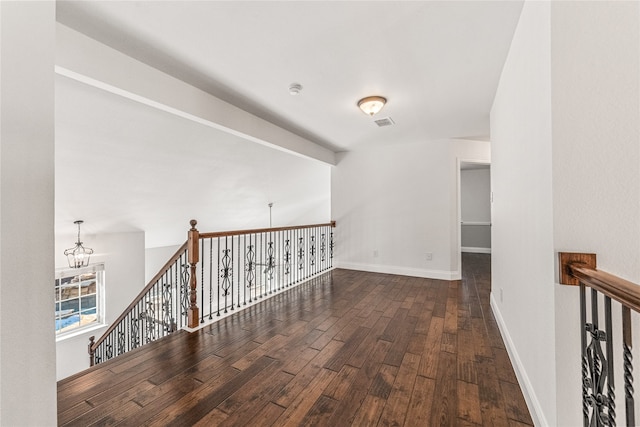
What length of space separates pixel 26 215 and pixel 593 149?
2.12m

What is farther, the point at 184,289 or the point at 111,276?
the point at 111,276

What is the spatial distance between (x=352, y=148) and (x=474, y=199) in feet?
14.3

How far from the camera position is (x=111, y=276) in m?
5.55

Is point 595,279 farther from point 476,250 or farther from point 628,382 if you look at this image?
point 476,250

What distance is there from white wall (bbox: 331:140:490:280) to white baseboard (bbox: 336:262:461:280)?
0.02m

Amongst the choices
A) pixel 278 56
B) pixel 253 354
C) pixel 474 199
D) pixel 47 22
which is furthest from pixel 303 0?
pixel 474 199

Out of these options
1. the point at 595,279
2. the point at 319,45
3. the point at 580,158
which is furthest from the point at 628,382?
the point at 319,45

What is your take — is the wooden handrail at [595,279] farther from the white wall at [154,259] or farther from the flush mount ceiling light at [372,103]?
the white wall at [154,259]

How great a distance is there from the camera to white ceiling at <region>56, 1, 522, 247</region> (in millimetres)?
1749

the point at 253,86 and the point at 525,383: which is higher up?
the point at 253,86

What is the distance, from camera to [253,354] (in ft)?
7.44

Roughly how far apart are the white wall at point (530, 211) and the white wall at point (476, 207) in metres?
5.65

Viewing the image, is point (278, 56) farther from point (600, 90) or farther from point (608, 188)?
point (608, 188)

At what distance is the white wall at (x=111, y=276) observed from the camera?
5016 millimetres
